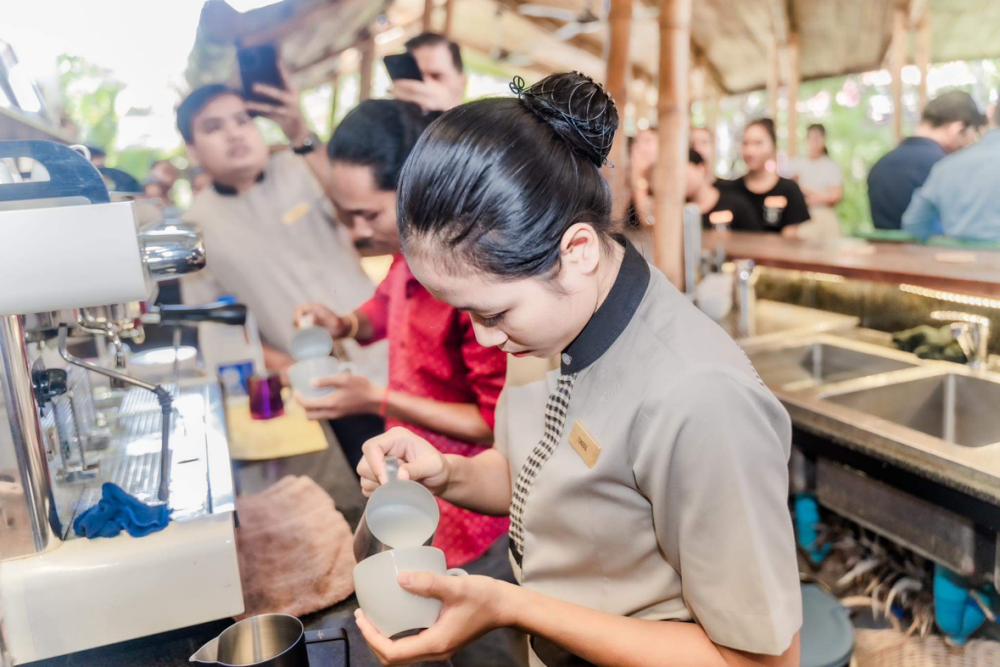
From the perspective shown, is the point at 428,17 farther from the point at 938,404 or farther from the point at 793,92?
the point at 938,404

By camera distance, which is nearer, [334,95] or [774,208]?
[334,95]

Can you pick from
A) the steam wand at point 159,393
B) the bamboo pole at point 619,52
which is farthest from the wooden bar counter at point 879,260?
the steam wand at point 159,393

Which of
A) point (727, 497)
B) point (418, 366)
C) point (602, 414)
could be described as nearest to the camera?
point (727, 497)

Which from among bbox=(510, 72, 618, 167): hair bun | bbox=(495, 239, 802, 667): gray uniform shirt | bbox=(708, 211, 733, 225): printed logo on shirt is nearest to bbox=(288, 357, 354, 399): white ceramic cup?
bbox=(495, 239, 802, 667): gray uniform shirt

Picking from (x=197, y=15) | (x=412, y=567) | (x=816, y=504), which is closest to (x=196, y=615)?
(x=412, y=567)

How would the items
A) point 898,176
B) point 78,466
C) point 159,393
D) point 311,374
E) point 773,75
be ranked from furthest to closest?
point 773,75 < point 898,176 < point 311,374 < point 159,393 < point 78,466

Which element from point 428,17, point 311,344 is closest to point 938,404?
point 311,344

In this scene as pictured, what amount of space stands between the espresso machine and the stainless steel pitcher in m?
0.18

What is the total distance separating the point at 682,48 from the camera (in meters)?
2.60

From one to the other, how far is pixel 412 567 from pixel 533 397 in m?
0.40

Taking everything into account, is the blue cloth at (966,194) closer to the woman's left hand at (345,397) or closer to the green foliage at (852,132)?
the green foliage at (852,132)

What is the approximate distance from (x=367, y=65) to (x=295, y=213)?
0.58m

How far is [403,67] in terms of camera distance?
2.40 meters

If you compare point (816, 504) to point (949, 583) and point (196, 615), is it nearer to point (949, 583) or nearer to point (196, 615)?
point (949, 583)
